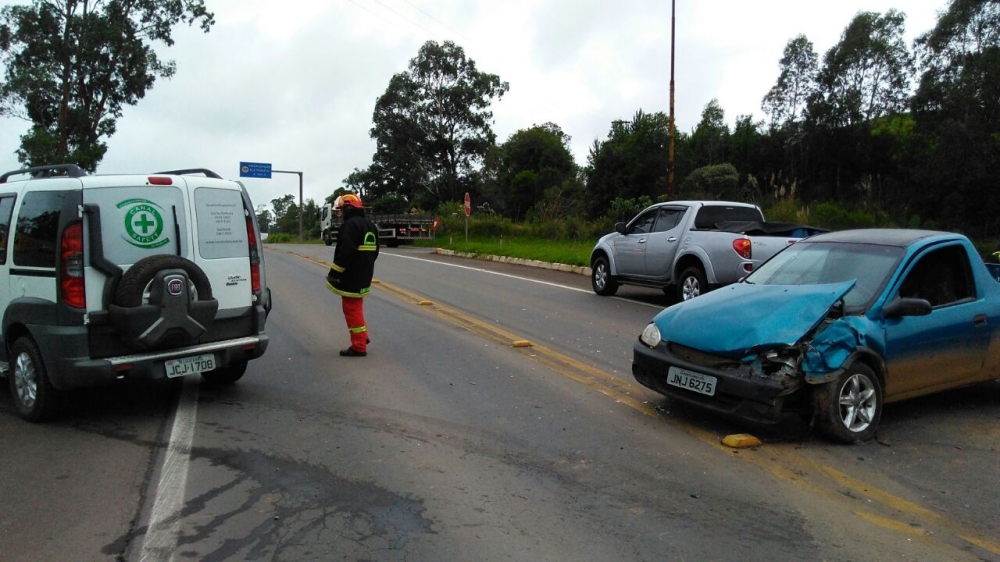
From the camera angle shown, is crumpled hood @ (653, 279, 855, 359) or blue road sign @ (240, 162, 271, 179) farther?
blue road sign @ (240, 162, 271, 179)

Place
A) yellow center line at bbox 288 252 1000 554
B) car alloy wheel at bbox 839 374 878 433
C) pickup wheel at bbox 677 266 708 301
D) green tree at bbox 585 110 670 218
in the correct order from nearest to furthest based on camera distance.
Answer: yellow center line at bbox 288 252 1000 554 → car alloy wheel at bbox 839 374 878 433 → pickup wheel at bbox 677 266 708 301 → green tree at bbox 585 110 670 218

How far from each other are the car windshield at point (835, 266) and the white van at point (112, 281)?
470 cm

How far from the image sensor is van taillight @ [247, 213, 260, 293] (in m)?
6.71

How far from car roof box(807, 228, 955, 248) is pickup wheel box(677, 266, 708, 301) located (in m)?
5.47

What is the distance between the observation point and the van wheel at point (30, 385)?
578 cm

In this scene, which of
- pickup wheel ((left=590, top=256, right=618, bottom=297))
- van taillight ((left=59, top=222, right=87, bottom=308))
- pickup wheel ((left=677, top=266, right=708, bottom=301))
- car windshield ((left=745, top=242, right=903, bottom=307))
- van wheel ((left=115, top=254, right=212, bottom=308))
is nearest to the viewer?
van taillight ((left=59, top=222, right=87, bottom=308))

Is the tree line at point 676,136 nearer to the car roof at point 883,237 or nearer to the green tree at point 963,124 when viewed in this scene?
the green tree at point 963,124

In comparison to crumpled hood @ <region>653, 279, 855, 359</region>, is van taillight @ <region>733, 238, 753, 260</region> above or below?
above

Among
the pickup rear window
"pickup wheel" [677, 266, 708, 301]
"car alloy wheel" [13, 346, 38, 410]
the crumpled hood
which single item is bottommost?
"car alloy wheel" [13, 346, 38, 410]

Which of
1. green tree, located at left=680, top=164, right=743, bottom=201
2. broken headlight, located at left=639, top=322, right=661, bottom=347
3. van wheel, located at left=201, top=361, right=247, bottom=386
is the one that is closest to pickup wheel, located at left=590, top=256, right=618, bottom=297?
broken headlight, located at left=639, top=322, right=661, bottom=347

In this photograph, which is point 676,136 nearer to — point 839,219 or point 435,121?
point 435,121

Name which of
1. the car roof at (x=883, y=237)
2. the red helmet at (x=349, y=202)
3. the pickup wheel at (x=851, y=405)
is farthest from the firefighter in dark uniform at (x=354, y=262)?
the pickup wheel at (x=851, y=405)

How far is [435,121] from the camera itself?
6222cm

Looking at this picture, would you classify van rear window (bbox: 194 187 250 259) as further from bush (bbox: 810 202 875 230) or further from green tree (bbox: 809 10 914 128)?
green tree (bbox: 809 10 914 128)
